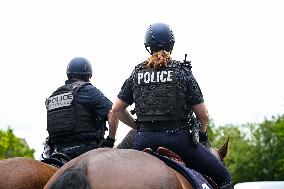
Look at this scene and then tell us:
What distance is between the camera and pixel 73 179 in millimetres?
5023

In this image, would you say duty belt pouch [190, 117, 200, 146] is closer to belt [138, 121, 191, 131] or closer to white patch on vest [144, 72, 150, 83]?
belt [138, 121, 191, 131]

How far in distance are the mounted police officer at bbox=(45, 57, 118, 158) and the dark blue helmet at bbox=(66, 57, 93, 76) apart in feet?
1.22

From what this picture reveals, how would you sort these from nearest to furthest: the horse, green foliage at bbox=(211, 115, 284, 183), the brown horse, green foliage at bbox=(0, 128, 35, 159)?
the horse → the brown horse → green foliage at bbox=(0, 128, 35, 159) → green foliage at bbox=(211, 115, 284, 183)

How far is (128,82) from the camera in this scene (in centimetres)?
740

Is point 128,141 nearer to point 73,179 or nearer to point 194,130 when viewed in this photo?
point 194,130

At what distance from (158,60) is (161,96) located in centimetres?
39

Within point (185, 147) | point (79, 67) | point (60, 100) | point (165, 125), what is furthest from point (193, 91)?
point (79, 67)

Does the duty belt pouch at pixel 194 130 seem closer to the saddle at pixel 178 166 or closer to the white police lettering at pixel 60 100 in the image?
the saddle at pixel 178 166

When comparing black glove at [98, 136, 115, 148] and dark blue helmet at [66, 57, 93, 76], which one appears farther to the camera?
dark blue helmet at [66, 57, 93, 76]

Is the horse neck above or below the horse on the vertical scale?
below

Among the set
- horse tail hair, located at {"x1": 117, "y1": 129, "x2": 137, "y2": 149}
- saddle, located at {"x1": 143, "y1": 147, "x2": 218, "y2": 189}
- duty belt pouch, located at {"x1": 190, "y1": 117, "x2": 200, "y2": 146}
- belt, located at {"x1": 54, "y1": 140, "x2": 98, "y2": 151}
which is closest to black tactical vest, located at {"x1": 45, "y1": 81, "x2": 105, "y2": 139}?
belt, located at {"x1": 54, "y1": 140, "x2": 98, "y2": 151}

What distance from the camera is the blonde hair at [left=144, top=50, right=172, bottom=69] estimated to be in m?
7.02

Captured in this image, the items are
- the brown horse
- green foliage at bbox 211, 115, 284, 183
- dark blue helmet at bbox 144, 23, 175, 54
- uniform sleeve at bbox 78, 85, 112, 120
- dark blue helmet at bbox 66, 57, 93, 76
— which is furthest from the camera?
green foliage at bbox 211, 115, 284, 183

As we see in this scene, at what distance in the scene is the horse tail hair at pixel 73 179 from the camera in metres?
4.95
